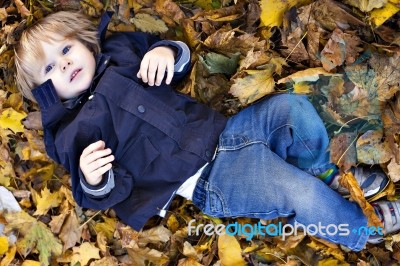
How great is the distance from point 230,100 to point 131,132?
0.47 metres

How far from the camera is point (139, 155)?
5.70 ft

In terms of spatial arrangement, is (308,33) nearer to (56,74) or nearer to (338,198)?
(338,198)

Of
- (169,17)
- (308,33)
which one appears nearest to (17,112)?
(169,17)

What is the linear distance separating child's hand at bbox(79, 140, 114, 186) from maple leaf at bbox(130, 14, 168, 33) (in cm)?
61

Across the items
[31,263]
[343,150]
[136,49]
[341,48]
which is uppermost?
[341,48]

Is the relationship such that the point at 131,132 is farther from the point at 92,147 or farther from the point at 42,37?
the point at 42,37

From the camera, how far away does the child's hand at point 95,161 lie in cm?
158

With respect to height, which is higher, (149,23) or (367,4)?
(367,4)

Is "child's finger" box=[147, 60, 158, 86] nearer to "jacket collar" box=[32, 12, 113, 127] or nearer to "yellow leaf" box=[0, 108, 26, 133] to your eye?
"jacket collar" box=[32, 12, 113, 127]

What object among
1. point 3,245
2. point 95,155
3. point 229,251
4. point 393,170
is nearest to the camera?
point 95,155

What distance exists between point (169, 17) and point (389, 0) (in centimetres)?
88

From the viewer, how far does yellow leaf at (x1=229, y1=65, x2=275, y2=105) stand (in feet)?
5.73

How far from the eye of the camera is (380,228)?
169cm

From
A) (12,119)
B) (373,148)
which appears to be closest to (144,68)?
(12,119)
